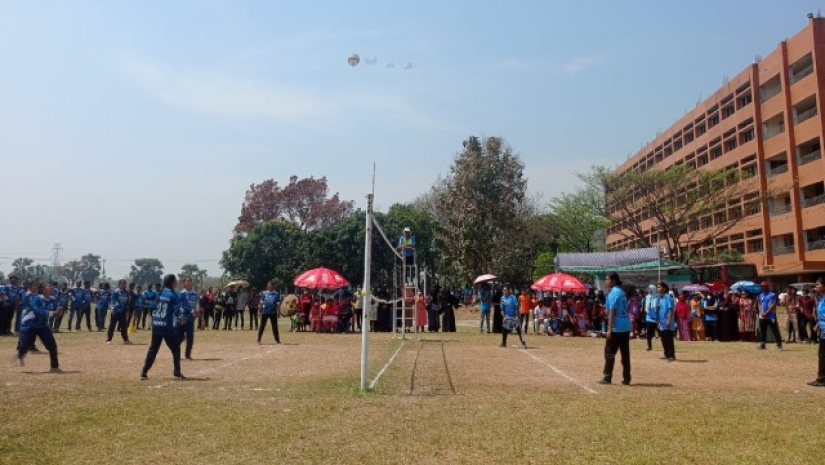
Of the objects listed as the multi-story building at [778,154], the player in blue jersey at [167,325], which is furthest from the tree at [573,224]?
the player in blue jersey at [167,325]

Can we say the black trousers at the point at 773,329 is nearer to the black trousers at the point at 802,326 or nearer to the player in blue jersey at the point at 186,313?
the black trousers at the point at 802,326

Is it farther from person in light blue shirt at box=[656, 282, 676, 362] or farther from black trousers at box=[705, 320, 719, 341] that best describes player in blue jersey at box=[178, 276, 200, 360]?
black trousers at box=[705, 320, 719, 341]

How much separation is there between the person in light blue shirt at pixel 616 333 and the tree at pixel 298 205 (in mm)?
57854

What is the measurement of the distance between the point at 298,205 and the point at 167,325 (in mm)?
58459

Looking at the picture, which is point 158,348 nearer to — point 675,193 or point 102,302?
point 102,302

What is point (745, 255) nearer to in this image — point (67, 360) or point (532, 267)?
point (532, 267)

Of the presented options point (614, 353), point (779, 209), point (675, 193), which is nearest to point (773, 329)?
point (614, 353)

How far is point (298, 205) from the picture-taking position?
70125mm

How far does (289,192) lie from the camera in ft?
229

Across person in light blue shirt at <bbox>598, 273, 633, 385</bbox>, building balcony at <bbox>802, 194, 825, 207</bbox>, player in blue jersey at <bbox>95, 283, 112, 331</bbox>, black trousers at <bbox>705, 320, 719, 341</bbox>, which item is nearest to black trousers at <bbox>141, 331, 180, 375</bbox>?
person in light blue shirt at <bbox>598, 273, 633, 385</bbox>

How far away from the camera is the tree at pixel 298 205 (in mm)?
69625

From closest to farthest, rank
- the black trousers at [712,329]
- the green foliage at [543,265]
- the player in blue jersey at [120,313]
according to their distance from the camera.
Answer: the player in blue jersey at [120,313], the black trousers at [712,329], the green foliage at [543,265]

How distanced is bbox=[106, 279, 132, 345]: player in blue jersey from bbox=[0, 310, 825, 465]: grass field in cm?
584

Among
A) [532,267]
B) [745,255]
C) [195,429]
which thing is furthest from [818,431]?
[745,255]
